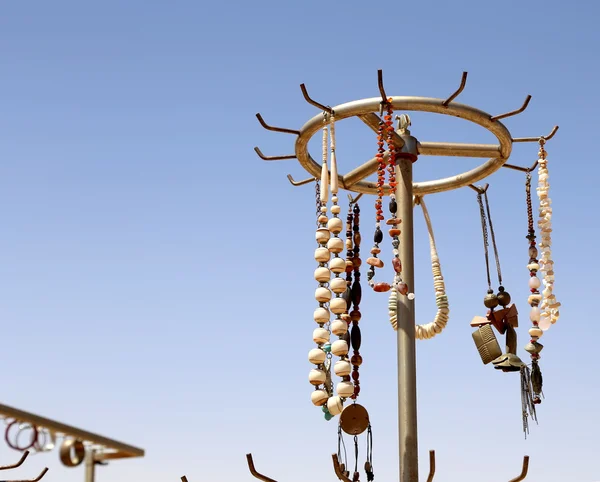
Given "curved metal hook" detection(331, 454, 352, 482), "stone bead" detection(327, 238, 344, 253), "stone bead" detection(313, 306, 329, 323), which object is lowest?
"curved metal hook" detection(331, 454, 352, 482)

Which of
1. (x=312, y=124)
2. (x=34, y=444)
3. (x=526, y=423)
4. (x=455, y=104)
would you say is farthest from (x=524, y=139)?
(x=34, y=444)

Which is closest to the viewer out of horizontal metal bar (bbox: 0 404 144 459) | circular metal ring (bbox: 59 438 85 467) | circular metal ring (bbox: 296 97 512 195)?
horizontal metal bar (bbox: 0 404 144 459)

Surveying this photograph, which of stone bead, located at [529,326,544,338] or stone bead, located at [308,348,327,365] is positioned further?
stone bead, located at [529,326,544,338]

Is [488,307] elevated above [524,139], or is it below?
below

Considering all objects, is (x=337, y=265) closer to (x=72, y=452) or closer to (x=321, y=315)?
(x=321, y=315)

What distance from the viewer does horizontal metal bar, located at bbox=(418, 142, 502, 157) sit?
6668 mm

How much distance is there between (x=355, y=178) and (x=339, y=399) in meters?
1.87

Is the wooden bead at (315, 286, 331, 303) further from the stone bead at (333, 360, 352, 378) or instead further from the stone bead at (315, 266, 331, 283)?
the stone bead at (333, 360, 352, 378)

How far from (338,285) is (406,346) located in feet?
1.96

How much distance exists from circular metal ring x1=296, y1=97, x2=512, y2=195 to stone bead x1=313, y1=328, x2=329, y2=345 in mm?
1409

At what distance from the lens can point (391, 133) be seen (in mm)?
6180

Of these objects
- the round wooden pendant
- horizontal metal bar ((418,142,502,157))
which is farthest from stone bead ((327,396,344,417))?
horizontal metal bar ((418,142,502,157))

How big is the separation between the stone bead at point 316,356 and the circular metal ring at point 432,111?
1533 millimetres

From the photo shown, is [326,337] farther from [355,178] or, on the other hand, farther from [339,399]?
[355,178]
